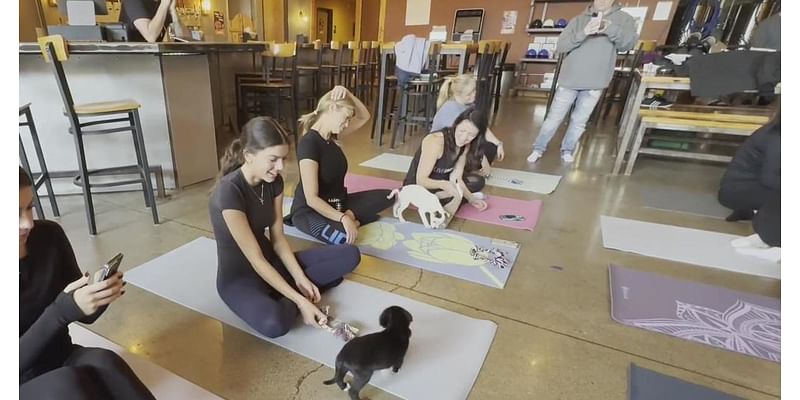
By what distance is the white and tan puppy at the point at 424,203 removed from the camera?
2.23 m

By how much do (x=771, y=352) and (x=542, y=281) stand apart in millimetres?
809

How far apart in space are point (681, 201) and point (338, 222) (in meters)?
2.55

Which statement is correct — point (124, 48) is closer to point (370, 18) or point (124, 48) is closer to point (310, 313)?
point (310, 313)

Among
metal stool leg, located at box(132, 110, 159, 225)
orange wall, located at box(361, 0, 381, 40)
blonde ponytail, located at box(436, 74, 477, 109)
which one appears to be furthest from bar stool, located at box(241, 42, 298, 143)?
orange wall, located at box(361, 0, 381, 40)

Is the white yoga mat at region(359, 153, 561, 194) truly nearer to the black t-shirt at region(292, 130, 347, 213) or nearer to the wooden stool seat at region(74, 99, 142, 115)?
the black t-shirt at region(292, 130, 347, 213)

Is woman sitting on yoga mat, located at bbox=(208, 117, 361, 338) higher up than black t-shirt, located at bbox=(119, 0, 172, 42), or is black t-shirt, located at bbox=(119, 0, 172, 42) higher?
black t-shirt, located at bbox=(119, 0, 172, 42)

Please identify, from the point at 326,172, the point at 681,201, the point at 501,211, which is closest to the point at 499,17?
the point at 681,201

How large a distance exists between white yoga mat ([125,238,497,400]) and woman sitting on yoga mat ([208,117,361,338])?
9cm

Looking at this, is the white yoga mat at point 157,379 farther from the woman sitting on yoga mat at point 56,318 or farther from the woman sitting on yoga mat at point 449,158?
the woman sitting on yoga mat at point 449,158

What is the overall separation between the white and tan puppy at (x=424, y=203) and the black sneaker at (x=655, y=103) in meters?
2.32

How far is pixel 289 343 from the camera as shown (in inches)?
53.1

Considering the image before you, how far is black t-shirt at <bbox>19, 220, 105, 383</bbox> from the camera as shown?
0.79m
